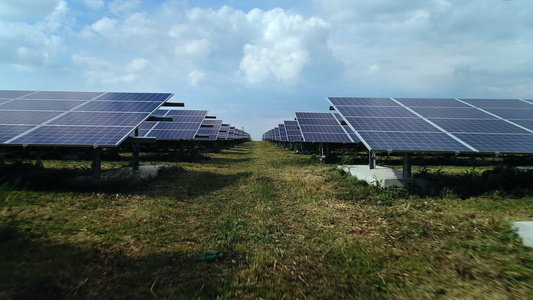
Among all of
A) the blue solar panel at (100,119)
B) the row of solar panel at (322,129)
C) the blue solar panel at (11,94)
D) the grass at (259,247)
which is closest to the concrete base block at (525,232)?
the grass at (259,247)

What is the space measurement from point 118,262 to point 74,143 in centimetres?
665

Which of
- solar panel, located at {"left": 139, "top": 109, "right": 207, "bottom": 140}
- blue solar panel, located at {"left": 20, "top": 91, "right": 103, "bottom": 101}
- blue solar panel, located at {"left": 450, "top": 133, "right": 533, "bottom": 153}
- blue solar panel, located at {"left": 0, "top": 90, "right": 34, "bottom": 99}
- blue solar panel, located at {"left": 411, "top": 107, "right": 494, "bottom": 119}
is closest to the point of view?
blue solar panel, located at {"left": 450, "top": 133, "right": 533, "bottom": 153}

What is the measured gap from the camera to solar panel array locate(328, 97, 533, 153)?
1005 centimetres

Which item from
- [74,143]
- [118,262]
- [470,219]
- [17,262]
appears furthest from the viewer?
[74,143]

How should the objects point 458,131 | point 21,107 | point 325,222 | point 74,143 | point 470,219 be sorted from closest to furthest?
point 470,219
point 325,222
point 74,143
point 458,131
point 21,107

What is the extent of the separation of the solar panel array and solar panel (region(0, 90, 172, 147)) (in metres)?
9.39

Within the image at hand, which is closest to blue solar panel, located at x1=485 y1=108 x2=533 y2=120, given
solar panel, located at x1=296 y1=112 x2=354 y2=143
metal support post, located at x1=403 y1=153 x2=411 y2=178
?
metal support post, located at x1=403 y1=153 x2=411 y2=178

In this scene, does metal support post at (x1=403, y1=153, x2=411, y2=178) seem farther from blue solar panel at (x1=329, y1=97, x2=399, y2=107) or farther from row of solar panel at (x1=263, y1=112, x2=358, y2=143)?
row of solar panel at (x1=263, y1=112, x2=358, y2=143)

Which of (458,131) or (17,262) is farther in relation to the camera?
(458,131)

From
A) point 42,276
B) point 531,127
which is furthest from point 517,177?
point 42,276

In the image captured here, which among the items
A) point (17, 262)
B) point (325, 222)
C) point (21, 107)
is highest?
point (21, 107)

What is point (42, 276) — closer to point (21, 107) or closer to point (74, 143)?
point (74, 143)

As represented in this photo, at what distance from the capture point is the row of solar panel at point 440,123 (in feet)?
33.0

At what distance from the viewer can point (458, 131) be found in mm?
11531
